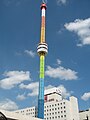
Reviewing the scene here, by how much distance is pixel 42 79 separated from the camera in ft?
358

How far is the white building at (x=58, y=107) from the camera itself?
12189 cm

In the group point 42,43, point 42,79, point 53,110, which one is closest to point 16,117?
point 42,79

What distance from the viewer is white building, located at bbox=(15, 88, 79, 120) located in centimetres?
12189

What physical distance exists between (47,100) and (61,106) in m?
13.6

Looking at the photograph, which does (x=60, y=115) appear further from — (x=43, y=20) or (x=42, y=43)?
(x=43, y=20)

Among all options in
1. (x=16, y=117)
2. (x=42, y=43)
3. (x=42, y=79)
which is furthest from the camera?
(x=42, y=43)

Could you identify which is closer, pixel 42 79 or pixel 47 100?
pixel 42 79

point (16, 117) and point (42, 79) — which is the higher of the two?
point (42, 79)

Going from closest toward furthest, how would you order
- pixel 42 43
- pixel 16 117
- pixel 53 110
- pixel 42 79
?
pixel 16 117 < pixel 42 79 < pixel 42 43 < pixel 53 110

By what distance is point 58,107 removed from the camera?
12462cm

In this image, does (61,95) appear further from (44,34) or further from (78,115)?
(44,34)

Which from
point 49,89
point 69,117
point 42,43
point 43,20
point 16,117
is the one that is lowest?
point 16,117

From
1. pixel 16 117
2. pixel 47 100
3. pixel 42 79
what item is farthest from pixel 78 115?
pixel 16 117

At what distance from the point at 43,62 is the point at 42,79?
29.2ft
